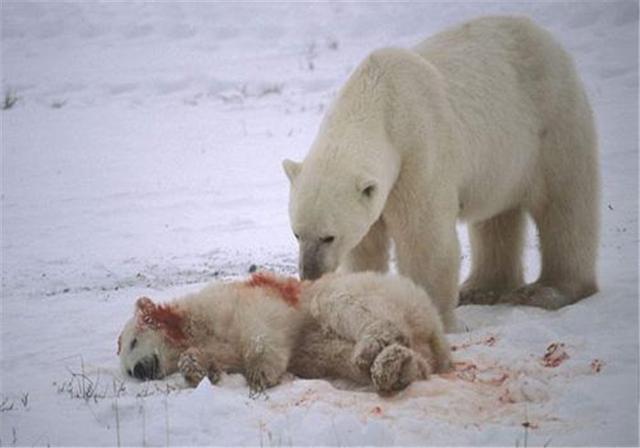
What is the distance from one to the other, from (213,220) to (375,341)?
523cm

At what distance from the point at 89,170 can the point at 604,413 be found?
8.62 m

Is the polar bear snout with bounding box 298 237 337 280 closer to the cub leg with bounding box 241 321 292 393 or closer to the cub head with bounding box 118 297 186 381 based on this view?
the cub leg with bounding box 241 321 292 393

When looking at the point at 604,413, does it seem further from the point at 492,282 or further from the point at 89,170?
the point at 89,170

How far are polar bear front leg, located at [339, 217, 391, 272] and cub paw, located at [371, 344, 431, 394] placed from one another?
1.75m

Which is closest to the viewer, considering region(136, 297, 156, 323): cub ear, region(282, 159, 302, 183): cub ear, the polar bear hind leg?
region(136, 297, 156, 323): cub ear

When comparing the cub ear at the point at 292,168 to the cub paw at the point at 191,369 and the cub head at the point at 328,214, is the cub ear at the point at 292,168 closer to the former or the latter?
the cub head at the point at 328,214

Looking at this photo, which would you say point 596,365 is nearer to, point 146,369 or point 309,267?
point 309,267

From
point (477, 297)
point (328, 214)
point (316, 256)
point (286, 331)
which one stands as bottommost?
point (477, 297)

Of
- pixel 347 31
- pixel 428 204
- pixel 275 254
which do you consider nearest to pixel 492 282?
pixel 428 204

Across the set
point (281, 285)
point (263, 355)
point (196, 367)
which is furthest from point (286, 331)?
point (196, 367)

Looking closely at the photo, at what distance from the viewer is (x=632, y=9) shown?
49.9 ft

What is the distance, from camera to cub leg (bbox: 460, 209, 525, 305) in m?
→ 6.35

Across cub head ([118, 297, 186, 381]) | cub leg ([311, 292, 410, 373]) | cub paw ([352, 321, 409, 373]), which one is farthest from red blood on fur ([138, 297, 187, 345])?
cub paw ([352, 321, 409, 373])

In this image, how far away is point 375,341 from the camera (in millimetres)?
3846
